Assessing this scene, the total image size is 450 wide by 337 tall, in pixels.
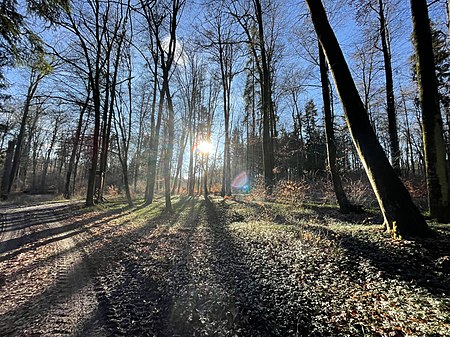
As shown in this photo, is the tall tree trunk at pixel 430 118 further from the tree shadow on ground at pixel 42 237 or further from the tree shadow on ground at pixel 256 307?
the tree shadow on ground at pixel 42 237

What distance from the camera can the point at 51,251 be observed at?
5.05 meters

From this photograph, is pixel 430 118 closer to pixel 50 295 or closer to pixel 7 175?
pixel 50 295

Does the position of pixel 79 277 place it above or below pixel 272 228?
below

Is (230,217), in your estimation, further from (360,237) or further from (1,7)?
(1,7)

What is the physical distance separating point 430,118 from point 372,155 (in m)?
2.09

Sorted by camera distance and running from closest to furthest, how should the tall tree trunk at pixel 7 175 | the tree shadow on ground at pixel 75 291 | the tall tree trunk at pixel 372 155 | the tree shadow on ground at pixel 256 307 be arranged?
the tree shadow on ground at pixel 256 307 < the tree shadow on ground at pixel 75 291 < the tall tree trunk at pixel 372 155 < the tall tree trunk at pixel 7 175

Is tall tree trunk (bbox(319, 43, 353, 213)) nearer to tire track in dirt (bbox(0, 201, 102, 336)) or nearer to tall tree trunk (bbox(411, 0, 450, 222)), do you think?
tall tree trunk (bbox(411, 0, 450, 222))

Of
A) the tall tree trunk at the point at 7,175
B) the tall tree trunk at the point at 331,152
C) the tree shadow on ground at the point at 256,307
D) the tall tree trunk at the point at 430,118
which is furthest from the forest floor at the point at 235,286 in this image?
the tall tree trunk at the point at 7,175

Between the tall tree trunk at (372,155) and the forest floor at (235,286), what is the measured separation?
41 centimetres

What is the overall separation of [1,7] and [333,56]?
7.65m

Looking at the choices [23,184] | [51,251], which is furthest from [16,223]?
[23,184]

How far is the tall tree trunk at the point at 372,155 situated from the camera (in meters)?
4.12

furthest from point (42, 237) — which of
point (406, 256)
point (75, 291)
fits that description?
point (406, 256)

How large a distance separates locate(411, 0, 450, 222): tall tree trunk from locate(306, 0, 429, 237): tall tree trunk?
1585 millimetres
